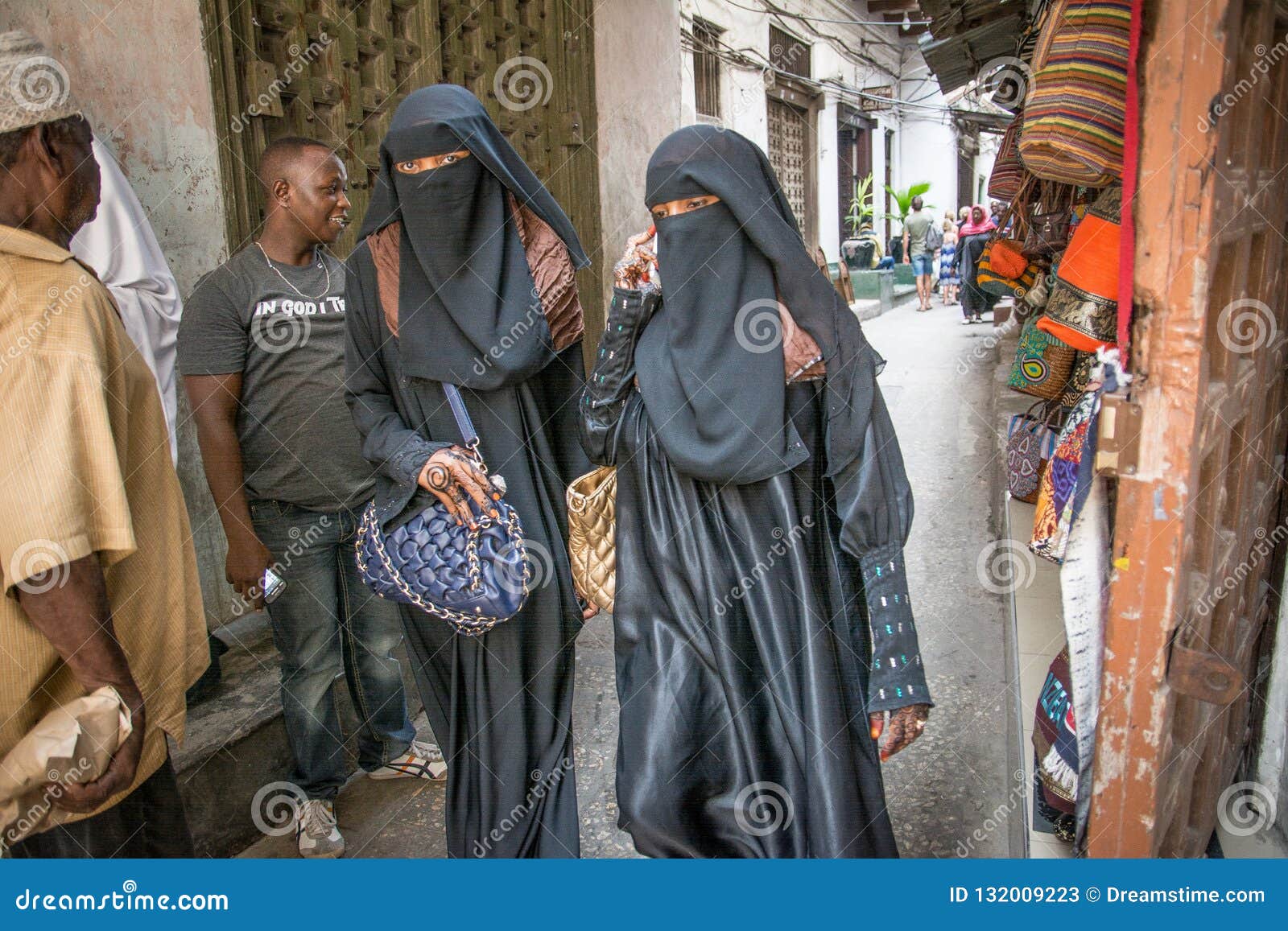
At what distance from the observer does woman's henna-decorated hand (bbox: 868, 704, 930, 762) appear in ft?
6.06

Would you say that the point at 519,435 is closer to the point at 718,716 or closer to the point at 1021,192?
the point at 718,716

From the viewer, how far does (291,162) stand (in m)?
2.62

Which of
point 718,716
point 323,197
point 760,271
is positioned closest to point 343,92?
point 323,197

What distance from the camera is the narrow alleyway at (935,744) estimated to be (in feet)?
8.73

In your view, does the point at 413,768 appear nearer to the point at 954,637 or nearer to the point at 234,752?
the point at 234,752

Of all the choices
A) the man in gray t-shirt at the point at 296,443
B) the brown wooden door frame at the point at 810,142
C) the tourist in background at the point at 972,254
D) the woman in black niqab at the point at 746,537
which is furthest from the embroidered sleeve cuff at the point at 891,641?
Result: the brown wooden door frame at the point at 810,142

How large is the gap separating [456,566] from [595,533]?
326mm

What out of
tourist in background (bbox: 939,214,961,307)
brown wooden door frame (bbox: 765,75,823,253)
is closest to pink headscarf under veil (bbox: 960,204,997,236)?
brown wooden door frame (bbox: 765,75,823,253)

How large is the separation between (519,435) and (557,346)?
0.21 m

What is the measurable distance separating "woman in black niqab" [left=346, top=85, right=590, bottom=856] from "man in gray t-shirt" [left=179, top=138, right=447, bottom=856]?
42cm

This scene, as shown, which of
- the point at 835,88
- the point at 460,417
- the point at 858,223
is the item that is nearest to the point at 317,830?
the point at 460,417

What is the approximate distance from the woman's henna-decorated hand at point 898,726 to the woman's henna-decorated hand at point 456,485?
0.84 metres

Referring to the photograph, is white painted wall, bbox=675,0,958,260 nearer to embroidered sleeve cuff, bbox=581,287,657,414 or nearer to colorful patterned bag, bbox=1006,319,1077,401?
colorful patterned bag, bbox=1006,319,1077,401

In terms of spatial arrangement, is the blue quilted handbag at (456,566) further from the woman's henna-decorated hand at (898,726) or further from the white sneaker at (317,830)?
the white sneaker at (317,830)
